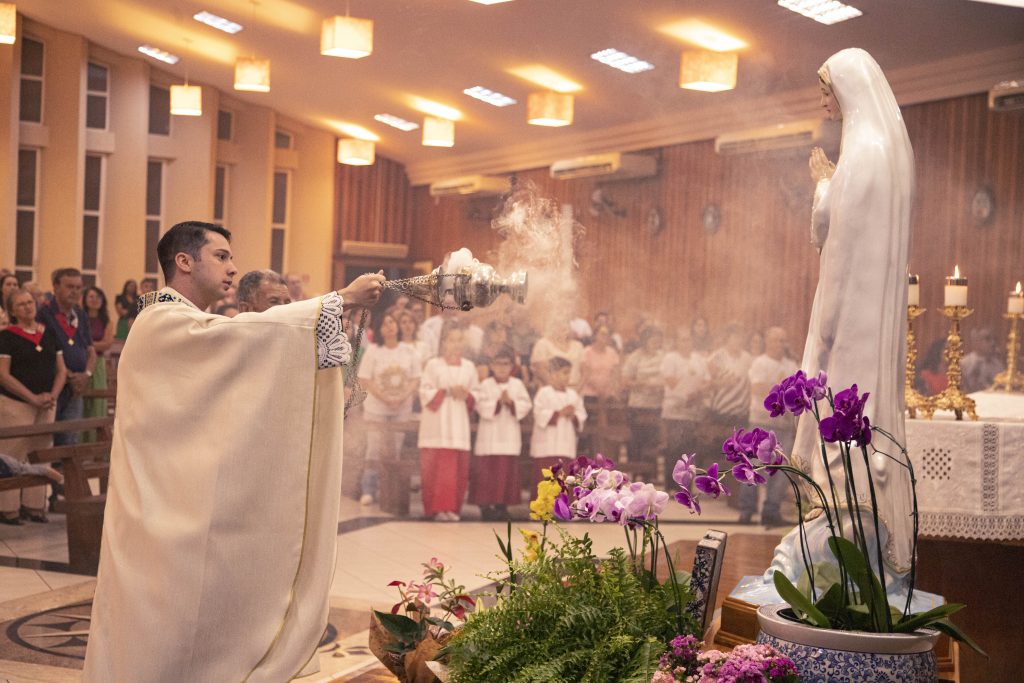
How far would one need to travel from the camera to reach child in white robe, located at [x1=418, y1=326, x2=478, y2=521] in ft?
24.7

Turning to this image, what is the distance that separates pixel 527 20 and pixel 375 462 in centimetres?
336

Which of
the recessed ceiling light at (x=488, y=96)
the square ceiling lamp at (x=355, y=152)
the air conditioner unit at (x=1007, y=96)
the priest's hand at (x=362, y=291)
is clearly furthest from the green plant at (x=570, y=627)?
the air conditioner unit at (x=1007, y=96)

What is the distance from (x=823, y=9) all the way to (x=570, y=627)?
6.44 metres

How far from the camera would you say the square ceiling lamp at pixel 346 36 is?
6.57 m

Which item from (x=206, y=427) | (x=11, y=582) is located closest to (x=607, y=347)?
(x=11, y=582)

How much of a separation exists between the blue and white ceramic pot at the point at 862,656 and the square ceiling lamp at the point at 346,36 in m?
5.31

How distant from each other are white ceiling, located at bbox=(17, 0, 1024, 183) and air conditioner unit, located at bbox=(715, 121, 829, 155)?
200mm

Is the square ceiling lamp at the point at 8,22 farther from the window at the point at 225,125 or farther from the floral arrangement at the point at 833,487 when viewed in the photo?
the floral arrangement at the point at 833,487

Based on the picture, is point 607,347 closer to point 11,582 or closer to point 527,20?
point 527,20

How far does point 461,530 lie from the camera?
7105 millimetres

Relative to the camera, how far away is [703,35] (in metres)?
8.12

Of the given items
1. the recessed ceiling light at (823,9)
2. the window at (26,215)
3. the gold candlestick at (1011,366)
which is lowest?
the gold candlestick at (1011,366)

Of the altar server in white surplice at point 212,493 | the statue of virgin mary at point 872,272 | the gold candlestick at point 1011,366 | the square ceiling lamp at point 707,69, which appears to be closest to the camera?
the altar server in white surplice at point 212,493

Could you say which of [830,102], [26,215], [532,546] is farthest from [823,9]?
[532,546]
